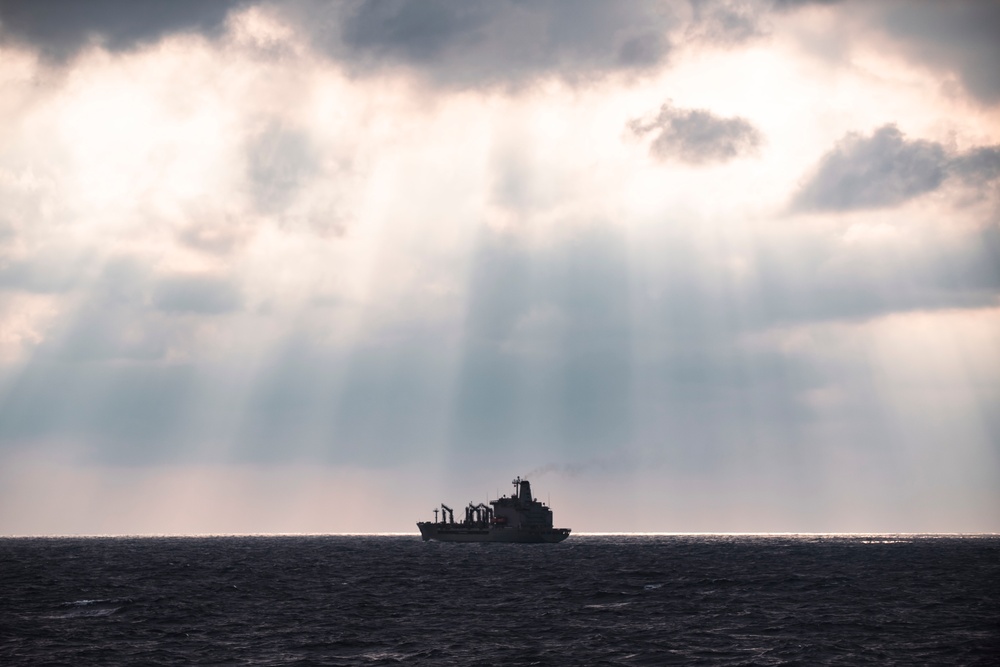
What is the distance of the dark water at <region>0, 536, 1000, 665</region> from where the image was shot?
152 feet

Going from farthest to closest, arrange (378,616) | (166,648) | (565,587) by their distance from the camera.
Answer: (565,587), (378,616), (166,648)

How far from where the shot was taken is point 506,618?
198 feet

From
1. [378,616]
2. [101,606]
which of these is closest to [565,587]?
[378,616]

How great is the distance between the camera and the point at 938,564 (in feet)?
395

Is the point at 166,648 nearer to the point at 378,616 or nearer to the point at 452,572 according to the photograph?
the point at 378,616

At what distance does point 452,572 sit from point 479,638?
5472 cm

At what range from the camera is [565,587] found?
271 ft

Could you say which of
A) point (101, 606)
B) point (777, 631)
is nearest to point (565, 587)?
point (777, 631)

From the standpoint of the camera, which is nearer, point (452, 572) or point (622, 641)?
point (622, 641)

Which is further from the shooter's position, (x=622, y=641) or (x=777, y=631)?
(x=777, y=631)

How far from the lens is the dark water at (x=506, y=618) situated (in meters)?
46.3

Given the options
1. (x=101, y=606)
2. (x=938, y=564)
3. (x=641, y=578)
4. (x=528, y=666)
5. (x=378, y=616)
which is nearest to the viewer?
(x=528, y=666)

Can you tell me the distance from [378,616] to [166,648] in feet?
52.7

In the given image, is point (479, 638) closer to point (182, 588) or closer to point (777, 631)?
point (777, 631)
